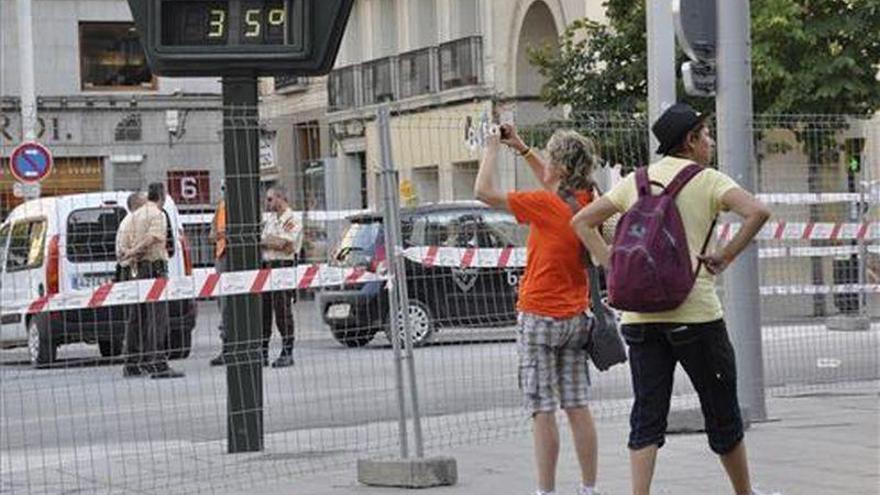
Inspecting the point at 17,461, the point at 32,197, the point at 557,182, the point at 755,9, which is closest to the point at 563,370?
the point at 557,182

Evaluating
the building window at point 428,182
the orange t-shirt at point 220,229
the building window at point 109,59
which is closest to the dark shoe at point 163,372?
the orange t-shirt at point 220,229

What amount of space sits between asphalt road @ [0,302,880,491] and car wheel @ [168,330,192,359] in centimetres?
6

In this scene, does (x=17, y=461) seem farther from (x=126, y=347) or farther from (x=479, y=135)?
(x=479, y=135)

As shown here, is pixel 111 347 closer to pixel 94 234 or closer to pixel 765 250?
pixel 94 234

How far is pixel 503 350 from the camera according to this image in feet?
38.3

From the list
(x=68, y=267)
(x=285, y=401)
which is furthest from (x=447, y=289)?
(x=68, y=267)

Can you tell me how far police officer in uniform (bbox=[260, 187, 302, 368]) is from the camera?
10.7 m

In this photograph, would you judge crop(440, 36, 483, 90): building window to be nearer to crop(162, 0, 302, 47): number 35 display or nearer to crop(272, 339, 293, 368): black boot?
crop(272, 339, 293, 368): black boot

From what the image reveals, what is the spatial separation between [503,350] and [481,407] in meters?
0.55

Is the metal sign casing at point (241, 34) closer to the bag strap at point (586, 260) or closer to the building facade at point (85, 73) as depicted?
the bag strap at point (586, 260)

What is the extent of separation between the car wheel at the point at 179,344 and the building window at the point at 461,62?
86.2ft

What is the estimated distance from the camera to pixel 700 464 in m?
9.32

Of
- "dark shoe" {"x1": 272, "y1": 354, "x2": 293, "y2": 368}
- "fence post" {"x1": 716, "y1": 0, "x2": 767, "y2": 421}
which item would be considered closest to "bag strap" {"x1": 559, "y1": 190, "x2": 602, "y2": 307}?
"fence post" {"x1": 716, "y1": 0, "x2": 767, "y2": 421}

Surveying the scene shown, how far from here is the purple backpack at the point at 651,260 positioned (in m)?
6.91
